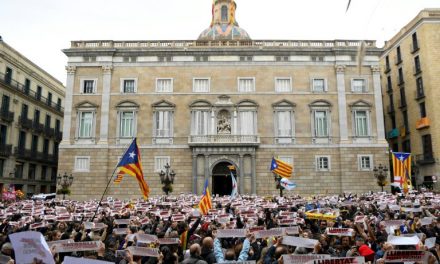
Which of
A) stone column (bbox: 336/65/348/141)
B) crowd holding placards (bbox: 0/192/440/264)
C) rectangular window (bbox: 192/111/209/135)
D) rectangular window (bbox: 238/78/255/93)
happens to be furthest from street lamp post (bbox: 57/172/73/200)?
stone column (bbox: 336/65/348/141)

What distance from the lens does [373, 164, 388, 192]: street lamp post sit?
3231 centimetres

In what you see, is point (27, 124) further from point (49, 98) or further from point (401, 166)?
point (401, 166)

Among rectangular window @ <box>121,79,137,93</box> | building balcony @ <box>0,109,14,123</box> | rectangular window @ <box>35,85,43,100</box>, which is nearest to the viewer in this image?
rectangular window @ <box>121,79,137,93</box>

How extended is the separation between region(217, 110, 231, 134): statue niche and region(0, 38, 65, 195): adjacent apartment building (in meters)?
22.2

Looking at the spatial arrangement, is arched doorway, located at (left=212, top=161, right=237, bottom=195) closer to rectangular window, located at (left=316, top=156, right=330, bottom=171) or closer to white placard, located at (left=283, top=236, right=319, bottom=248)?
rectangular window, located at (left=316, top=156, right=330, bottom=171)

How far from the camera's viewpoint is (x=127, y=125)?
3706 cm

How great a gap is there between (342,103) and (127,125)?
21032 millimetres

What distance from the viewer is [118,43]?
38.6 m

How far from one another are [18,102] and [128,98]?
14.1m

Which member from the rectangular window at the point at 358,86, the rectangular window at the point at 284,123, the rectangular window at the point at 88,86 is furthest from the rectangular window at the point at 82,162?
the rectangular window at the point at 358,86

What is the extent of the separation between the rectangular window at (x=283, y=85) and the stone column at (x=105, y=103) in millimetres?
16513

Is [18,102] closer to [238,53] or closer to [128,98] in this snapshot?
[128,98]

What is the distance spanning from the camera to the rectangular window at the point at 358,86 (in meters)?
37.7

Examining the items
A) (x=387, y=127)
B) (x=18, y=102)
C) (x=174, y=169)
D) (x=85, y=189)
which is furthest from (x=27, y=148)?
(x=387, y=127)
